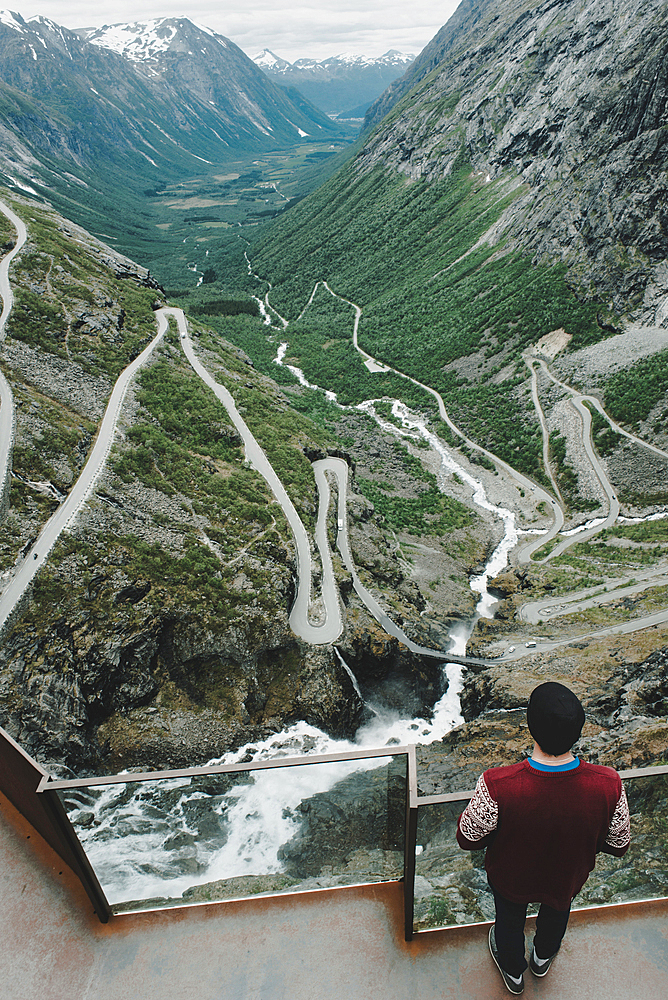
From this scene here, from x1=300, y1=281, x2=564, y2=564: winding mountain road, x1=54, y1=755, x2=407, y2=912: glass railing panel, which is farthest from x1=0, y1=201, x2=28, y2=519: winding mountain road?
x1=300, y1=281, x2=564, y2=564: winding mountain road

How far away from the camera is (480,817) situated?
369 centimetres

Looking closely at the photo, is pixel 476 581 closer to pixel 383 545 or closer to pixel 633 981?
pixel 383 545

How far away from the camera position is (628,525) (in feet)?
143

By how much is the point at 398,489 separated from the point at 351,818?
49873mm

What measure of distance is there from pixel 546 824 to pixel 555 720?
0.81m

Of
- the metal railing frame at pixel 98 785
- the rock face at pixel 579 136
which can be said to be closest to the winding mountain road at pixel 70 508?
the metal railing frame at pixel 98 785

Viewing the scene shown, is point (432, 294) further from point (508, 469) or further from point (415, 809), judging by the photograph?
point (415, 809)

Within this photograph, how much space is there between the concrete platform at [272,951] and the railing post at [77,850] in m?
0.18

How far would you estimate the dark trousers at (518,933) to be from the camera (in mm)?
4113

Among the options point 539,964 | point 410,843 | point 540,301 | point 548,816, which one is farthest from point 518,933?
point 540,301

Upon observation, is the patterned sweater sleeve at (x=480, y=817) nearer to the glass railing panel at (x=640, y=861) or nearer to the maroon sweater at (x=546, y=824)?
the maroon sweater at (x=546, y=824)

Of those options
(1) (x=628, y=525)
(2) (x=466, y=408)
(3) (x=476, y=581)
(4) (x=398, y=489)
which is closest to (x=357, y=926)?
(3) (x=476, y=581)

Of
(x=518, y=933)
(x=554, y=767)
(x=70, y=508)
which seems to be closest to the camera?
(x=554, y=767)

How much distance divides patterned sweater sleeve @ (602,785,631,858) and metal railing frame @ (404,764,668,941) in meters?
0.47
